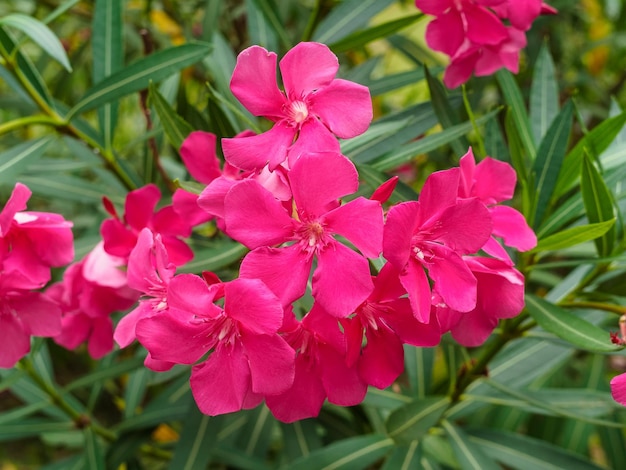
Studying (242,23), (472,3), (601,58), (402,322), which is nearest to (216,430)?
(402,322)

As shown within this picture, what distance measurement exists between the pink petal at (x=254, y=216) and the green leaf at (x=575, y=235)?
417 millimetres

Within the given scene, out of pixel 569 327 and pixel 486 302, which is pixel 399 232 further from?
pixel 569 327

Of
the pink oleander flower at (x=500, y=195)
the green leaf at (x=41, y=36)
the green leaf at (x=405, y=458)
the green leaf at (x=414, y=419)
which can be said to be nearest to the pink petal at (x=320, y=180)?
the pink oleander flower at (x=500, y=195)

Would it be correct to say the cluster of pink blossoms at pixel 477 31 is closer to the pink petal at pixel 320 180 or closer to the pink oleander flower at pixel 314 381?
the pink petal at pixel 320 180

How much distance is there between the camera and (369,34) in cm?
115

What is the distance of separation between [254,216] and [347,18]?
737 mm

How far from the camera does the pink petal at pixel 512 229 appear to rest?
87 centimetres

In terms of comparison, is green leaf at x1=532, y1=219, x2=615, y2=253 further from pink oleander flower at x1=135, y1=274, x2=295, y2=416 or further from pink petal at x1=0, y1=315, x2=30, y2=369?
pink petal at x1=0, y1=315, x2=30, y2=369

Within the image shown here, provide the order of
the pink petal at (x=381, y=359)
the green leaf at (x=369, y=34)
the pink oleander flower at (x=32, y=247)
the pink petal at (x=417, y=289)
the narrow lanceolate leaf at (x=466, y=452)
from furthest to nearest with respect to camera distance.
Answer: the narrow lanceolate leaf at (x=466, y=452), the green leaf at (x=369, y=34), the pink oleander flower at (x=32, y=247), the pink petal at (x=381, y=359), the pink petal at (x=417, y=289)

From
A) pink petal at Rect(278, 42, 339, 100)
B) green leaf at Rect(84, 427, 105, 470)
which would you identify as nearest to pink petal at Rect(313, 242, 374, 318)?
pink petal at Rect(278, 42, 339, 100)

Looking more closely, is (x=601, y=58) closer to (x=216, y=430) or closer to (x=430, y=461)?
(x=430, y=461)

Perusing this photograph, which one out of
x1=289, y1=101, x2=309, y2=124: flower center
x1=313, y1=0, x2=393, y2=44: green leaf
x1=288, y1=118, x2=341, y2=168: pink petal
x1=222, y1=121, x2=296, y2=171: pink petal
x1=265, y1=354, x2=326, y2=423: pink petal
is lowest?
x1=265, y1=354, x2=326, y2=423: pink petal

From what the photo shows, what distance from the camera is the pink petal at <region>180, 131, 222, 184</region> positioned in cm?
97

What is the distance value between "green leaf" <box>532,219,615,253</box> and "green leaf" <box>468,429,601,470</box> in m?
0.53
